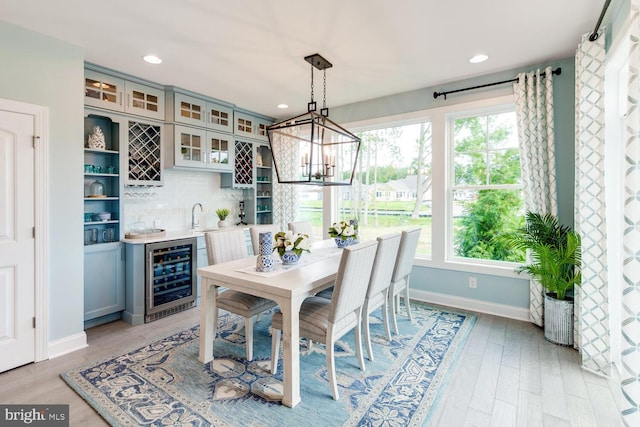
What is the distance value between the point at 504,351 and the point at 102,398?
301 centimetres

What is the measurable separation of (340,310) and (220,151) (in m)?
3.16

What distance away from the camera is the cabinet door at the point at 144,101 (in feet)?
11.3

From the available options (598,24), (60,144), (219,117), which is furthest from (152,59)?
(598,24)

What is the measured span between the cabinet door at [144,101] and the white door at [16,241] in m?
1.09

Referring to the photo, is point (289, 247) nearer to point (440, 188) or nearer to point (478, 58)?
point (440, 188)

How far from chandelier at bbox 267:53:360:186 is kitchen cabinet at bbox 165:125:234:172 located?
36.7 inches

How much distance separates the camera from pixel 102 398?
6.72 feet

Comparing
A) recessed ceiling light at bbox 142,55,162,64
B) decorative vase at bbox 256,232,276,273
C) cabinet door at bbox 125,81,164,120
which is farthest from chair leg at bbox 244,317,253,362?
cabinet door at bbox 125,81,164,120

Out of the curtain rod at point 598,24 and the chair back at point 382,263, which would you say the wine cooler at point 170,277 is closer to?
the chair back at point 382,263

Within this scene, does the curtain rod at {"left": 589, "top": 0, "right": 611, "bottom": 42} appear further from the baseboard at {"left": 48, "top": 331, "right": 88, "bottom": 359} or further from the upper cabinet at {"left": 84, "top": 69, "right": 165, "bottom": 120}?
the baseboard at {"left": 48, "top": 331, "right": 88, "bottom": 359}

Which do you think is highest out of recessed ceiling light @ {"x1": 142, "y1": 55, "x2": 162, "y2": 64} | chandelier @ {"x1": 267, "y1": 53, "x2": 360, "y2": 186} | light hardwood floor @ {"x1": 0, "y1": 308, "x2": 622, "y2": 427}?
recessed ceiling light @ {"x1": 142, "y1": 55, "x2": 162, "y2": 64}

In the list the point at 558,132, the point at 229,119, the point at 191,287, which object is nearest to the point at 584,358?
the point at 558,132

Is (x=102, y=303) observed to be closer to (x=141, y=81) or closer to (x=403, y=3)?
(x=141, y=81)

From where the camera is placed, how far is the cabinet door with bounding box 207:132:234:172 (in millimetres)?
4258
